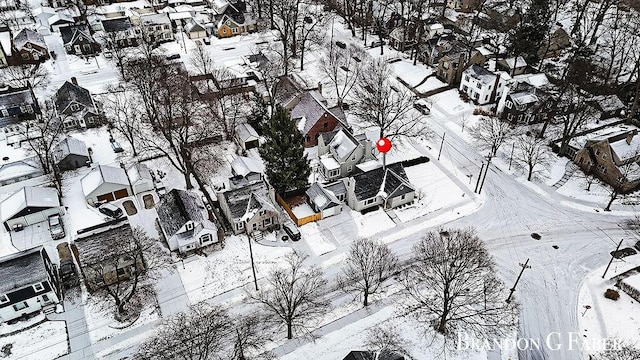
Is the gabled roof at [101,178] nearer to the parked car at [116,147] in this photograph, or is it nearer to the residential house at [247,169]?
the parked car at [116,147]

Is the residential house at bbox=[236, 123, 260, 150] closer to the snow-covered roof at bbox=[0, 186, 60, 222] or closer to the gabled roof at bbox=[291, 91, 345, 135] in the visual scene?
the gabled roof at bbox=[291, 91, 345, 135]

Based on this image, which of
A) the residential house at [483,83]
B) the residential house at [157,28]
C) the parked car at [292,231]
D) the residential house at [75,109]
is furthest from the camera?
the residential house at [157,28]

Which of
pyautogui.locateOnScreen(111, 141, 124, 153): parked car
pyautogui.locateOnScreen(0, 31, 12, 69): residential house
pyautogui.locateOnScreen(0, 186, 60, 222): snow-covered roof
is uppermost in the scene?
pyautogui.locateOnScreen(0, 31, 12, 69): residential house

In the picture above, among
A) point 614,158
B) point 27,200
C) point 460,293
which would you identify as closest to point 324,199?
point 460,293

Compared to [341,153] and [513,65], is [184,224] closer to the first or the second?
[341,153]

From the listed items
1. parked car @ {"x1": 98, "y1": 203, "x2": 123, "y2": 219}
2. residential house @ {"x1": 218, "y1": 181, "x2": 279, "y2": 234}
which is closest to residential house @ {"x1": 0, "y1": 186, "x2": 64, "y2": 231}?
parked car @ {"x1": 98, "y1": 203, "x2": 123, "y2": 219}

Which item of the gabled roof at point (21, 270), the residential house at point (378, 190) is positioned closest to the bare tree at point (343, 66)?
the residential house at point (378, 190)

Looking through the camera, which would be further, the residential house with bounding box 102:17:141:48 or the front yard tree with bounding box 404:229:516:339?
the residential house with bounding box 102:17:141:48
